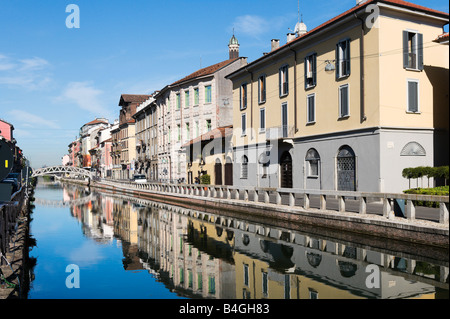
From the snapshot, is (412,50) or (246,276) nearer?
(246,276)

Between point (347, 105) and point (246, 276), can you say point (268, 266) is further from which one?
point (347, 105)

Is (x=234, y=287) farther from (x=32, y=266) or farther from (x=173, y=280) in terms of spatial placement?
(x=32, y=266)

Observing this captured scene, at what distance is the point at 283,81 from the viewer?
97.8 feet

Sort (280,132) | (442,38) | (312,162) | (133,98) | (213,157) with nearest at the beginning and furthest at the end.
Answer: (442,38) → (312,162) → (280,132) → (213,157) → (133,98)

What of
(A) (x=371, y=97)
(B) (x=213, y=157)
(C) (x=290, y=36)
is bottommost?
(B) (x=213, y=157)

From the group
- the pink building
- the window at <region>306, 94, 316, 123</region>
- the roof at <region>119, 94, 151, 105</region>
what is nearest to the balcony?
the window at <region>306, 94, 316, 123</region>

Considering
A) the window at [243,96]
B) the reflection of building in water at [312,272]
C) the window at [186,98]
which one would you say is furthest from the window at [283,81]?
the window at [186,98]

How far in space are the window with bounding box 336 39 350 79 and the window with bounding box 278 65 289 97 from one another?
224 inches

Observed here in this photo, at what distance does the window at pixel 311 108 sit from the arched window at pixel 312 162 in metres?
1.90

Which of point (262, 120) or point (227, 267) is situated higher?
point (262, 120)

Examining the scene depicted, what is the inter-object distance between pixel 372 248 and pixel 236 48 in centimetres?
6019

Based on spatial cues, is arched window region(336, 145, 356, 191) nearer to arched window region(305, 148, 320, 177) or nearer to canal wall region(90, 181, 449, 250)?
arched window region(305, 148, 320, 177)

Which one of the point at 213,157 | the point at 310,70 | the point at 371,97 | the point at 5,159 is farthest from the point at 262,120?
the point at 5,159

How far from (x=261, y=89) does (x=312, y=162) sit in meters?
8.94
